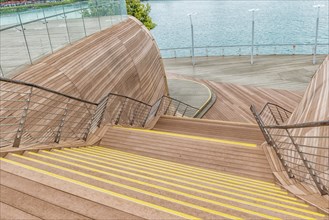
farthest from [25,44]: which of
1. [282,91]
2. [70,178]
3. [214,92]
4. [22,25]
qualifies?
[282,91]

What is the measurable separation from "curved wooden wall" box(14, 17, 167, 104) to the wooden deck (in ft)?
16.6

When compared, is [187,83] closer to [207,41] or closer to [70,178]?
[70,178]

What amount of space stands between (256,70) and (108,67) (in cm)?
1169

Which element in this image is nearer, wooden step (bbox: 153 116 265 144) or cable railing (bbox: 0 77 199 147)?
cable railing (bbox: 0 77 199 147)

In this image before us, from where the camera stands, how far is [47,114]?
21.3ft

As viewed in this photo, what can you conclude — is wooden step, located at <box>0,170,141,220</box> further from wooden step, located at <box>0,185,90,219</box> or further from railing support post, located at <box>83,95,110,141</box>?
railing support post, located at <box>83,95,110,141</box>

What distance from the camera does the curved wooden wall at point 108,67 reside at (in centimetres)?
750

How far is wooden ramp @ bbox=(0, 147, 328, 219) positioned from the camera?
234cm

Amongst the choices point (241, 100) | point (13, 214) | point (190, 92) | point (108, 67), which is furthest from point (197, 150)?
point (190, 92)

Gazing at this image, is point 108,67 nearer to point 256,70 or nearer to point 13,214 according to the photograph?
point 13,214

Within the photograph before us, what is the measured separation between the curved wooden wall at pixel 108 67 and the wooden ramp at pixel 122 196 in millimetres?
3910

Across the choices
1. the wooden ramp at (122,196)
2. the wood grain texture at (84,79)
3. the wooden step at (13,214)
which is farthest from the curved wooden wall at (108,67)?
the wooden step at (13,214)

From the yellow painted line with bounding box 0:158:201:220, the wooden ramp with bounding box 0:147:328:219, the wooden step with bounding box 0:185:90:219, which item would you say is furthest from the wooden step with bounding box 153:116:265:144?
the wooden step with bounding box 0:185:90:219

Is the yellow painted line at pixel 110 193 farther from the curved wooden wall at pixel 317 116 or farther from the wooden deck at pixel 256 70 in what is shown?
the wooden deck at pixel 256 70
